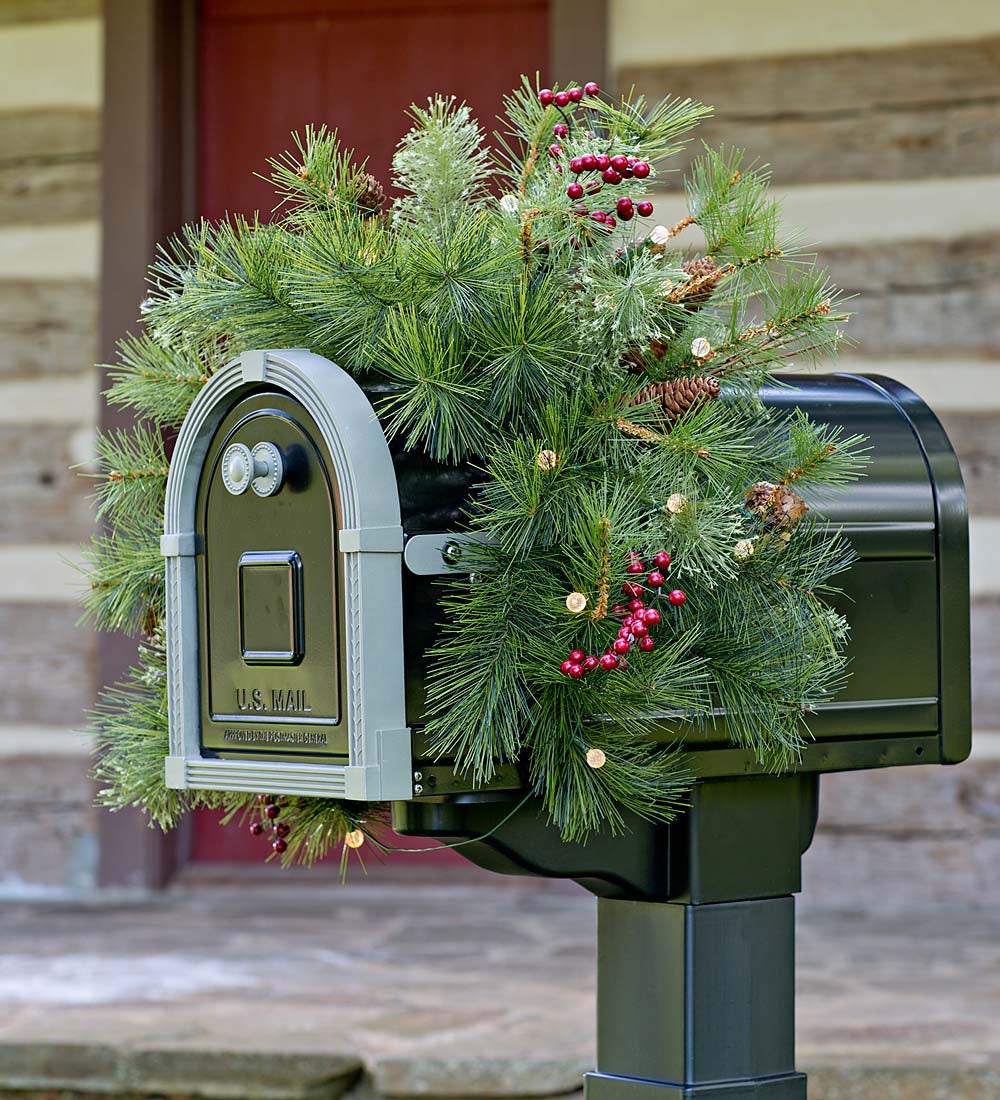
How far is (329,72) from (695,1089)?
335 centimetres

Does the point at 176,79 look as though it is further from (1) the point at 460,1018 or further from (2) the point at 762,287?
(2) the point at 762,287

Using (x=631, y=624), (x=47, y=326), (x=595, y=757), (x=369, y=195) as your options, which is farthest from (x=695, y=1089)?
(x=47, y=326)

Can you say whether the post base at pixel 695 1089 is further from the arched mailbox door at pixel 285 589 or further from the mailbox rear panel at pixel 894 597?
the arched mailbox door at pixel 285 589

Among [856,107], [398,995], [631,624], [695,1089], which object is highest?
[856,107]

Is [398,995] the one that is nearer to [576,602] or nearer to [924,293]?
[576,602]

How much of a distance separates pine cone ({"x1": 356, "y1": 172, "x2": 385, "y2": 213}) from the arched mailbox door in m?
0.22

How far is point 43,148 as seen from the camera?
14.3 feet

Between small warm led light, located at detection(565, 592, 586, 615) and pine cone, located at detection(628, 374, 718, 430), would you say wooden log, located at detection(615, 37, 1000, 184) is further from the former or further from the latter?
small warm led light, located at detection(565, 592, 586, 615)

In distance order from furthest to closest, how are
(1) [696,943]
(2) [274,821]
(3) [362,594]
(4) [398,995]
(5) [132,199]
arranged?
(5) [132,199], (4) [398,995], (2) [274,821], (1) [696,943], (3) [362,594]

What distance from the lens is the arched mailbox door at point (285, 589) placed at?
1402 mm

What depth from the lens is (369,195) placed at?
1.62 m

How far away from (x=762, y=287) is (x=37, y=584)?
10.1 feet

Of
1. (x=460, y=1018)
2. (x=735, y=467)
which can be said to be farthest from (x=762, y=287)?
(x=460, y=1018)

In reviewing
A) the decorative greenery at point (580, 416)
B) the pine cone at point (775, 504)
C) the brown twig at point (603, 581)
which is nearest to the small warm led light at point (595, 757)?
the decorative greenery at point (580, 416)
